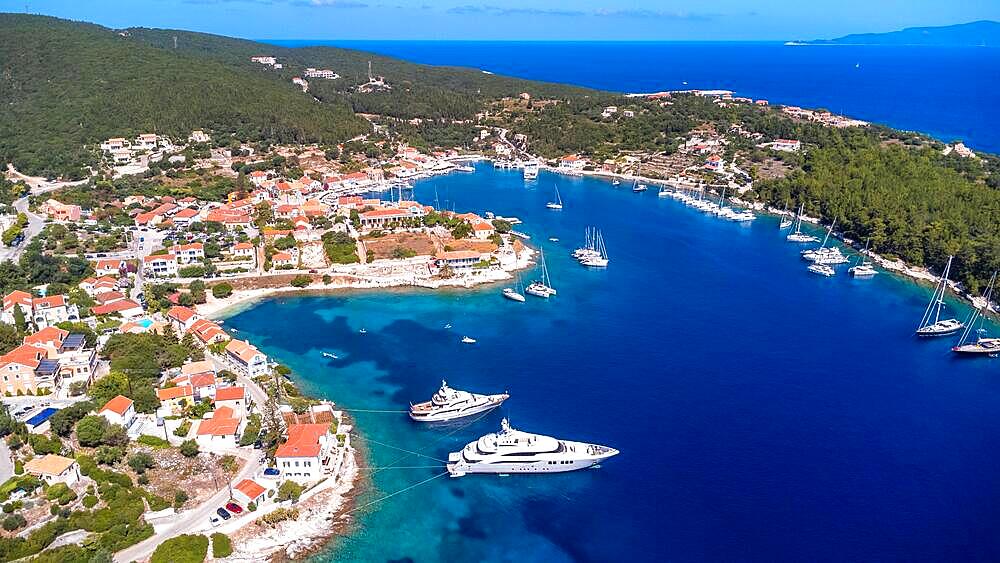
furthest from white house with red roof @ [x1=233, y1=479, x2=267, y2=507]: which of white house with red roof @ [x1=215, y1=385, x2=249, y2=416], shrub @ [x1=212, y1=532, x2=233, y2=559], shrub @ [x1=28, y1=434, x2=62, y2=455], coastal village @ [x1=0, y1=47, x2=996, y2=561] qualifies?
shrub @ [x1=28, y1=434, x2=62, y2=455]

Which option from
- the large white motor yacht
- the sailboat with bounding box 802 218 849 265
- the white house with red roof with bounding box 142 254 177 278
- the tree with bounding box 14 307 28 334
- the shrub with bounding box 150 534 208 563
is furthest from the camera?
the sailboat with bounding box 802 218 849 265

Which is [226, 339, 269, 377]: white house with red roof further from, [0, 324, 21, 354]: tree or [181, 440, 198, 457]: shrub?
[0, 324, 21, 354]: tree

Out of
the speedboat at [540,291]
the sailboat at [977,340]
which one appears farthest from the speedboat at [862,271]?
the speedboat at [540,291]

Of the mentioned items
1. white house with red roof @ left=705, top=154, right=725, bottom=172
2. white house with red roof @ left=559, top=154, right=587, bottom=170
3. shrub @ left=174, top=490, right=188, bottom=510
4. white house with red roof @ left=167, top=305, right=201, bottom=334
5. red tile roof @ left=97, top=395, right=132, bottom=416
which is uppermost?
white house with red roof @ left=705, top=154, right=725, bottom=172

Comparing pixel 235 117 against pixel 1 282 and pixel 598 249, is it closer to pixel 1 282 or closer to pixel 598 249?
pixel 1 282

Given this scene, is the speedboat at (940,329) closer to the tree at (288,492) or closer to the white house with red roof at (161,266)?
the tree at (288,492)

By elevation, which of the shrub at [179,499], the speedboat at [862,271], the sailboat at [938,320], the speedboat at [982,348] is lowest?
the shrub at [179,499]
